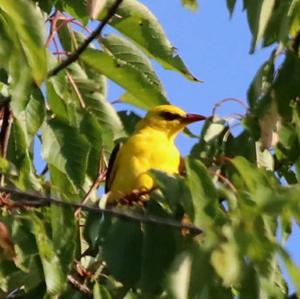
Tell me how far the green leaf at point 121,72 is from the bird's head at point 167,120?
1950 mm

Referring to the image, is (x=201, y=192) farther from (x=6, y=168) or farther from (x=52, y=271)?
(x=52, y=271)

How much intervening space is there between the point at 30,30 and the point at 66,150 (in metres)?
1.59

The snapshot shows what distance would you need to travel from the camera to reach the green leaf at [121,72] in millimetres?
4609

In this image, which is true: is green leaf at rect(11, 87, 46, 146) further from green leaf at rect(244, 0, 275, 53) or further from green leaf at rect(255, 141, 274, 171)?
green leaf at rect(244, 0, 275, 53)

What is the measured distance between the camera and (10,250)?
10.8 ft

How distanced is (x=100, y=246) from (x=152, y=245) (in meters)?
0.21

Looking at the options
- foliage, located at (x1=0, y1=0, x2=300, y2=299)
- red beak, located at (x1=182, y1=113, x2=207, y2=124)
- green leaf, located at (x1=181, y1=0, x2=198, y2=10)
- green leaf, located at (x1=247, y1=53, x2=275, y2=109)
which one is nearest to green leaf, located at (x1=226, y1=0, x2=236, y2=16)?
foliage, located at (x1=0, y1=0, x2=300, y2=299)

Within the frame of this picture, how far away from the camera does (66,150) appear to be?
4.43 meters

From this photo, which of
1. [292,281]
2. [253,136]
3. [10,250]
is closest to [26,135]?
[253,136]

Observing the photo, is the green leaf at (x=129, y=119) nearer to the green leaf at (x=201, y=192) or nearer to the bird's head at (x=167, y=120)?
the bird's head at (x=167, y=120)

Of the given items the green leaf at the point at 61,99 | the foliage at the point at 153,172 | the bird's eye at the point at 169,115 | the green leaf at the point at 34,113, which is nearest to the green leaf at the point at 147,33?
the foliage at the point at 153,172

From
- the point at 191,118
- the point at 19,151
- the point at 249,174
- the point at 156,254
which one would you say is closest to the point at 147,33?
the point at 19,151

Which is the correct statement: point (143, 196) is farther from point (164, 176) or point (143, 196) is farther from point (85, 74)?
point (85, 74)

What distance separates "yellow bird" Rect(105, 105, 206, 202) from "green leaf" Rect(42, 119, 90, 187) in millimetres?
946
